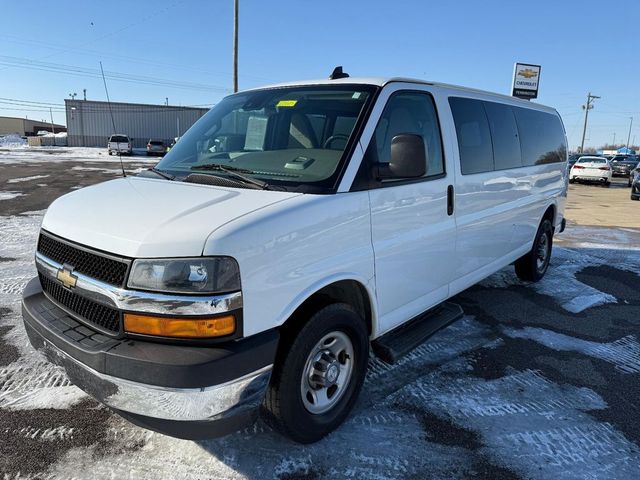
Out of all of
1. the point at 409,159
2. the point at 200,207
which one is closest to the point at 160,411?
the point at 200,207

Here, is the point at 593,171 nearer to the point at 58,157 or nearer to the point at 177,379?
the point at 177,379

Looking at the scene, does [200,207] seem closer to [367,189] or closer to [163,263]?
[163,263]

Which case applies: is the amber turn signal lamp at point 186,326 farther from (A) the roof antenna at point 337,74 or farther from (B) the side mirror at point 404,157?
(A) the roof antenna at point 337,74

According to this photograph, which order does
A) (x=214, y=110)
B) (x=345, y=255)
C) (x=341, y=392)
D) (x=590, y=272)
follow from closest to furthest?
(x=345, y=255) < (x=341, y=392) < (x=214, y=110) < (x=590, y=272)

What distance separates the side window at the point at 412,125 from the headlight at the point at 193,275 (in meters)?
1.32

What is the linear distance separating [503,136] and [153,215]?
363 centimetres

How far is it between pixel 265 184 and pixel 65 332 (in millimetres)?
1308

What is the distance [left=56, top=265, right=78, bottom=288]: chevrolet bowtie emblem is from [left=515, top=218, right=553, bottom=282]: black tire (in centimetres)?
512

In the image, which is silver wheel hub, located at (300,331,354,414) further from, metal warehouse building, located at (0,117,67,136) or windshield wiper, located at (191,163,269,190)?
metal warehouse building, located at (0,117,67,136)

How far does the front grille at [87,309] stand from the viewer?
7.56 ft

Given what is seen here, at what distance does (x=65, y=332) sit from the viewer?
8.01 feet

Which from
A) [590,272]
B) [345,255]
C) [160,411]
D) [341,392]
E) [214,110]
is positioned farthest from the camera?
[590,272]

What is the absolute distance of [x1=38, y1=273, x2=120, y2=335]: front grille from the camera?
7.56 ft

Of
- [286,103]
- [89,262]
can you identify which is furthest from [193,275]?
[286,103]
